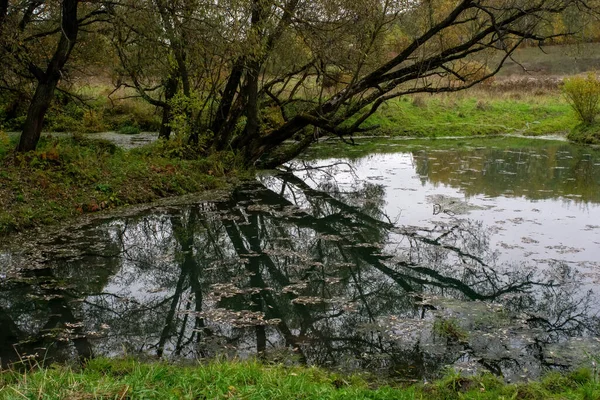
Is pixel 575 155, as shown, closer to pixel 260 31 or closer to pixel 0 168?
pixel 260 31

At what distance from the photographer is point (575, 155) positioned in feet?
75.5

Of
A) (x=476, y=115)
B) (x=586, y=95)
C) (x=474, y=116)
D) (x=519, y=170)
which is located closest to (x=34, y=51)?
(x=519, y=170)

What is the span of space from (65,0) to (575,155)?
62.3 ft

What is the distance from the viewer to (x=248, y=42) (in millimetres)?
12812

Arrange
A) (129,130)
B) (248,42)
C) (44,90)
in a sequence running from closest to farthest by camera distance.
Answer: (248,42)
(44,90)
(129,130)

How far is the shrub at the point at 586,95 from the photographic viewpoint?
1059 inches

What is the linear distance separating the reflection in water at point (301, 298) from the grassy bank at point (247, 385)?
0.51 meters

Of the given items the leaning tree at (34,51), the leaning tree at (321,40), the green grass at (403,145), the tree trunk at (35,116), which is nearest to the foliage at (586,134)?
the green grass at (403,145)

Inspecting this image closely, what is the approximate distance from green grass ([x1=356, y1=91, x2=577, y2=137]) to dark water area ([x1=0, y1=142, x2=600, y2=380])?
16467mm

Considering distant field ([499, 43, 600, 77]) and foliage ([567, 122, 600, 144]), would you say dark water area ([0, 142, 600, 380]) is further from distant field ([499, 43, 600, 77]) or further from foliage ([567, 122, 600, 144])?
distant field ([499, 43, 600, 77])

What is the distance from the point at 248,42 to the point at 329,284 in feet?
21.2

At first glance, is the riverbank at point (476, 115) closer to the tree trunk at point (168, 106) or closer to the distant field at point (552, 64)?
the distant field at point (552, 64)

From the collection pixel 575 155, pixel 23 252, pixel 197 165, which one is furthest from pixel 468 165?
pixel 23 252

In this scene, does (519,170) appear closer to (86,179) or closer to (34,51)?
(86,179)
